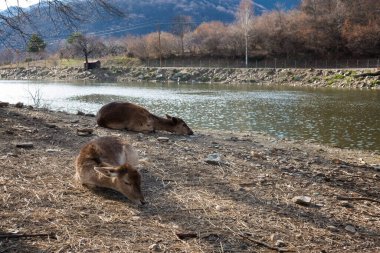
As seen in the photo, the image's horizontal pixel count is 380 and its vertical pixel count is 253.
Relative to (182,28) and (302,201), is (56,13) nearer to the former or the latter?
(302,201)

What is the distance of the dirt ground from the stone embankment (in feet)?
132

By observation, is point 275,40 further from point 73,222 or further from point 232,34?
point 73,222

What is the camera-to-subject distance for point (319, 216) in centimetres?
580

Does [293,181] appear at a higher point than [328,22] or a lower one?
lower

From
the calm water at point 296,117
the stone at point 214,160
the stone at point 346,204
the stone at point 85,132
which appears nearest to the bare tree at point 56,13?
the stone at point 85,132

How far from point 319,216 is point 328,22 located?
7010 centimetres

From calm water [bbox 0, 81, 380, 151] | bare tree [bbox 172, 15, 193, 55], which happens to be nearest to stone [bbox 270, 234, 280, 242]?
calm water [bbox 0, 81, 380, 151]

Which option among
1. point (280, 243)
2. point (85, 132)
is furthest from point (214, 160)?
point (85, 132)

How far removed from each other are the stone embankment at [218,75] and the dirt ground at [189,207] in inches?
1585

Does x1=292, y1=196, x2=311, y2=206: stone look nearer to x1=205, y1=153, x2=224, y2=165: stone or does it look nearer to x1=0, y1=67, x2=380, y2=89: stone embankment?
x1=205, y1=153, x2=224, y2=165: stone

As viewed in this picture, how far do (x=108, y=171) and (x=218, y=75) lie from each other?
5850 cm

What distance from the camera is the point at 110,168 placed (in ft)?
19.5

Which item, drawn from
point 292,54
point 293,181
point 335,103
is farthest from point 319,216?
point 292,54

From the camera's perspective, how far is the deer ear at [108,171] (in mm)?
5918
